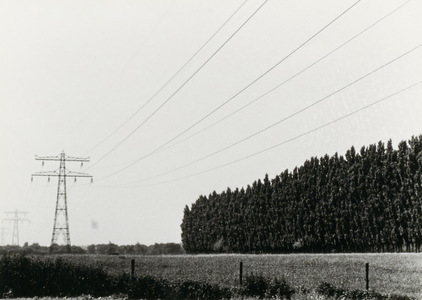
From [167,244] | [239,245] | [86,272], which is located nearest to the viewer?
[86,272]

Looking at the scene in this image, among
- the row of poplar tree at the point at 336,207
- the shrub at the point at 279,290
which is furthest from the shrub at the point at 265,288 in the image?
the row of poplar tree at the point at 336,207

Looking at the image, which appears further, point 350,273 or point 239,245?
point 239,245

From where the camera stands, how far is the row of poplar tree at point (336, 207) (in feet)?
163

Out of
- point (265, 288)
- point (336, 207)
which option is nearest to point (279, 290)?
point (265, 288)

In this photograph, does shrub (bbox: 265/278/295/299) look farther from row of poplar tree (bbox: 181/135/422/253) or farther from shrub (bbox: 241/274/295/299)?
row of poplar tree (bbox: 181/135/422/253)

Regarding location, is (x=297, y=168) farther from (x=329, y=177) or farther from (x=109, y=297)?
(x=109, y=297)

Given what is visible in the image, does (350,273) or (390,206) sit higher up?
(390,206)

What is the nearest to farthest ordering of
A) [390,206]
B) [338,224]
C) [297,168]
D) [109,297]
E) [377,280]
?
[109,297] < [377,280] < [390,206] < [338,224] < [297,168]

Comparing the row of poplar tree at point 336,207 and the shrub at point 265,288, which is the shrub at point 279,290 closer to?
Answer: the shrub at point 265,288

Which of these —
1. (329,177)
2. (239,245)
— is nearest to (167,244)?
(239,245)

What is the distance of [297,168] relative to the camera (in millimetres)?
66875

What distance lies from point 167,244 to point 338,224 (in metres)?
80.0

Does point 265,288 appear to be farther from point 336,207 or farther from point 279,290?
point 336,207

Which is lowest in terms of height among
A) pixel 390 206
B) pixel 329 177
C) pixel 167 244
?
pixel 167 244
